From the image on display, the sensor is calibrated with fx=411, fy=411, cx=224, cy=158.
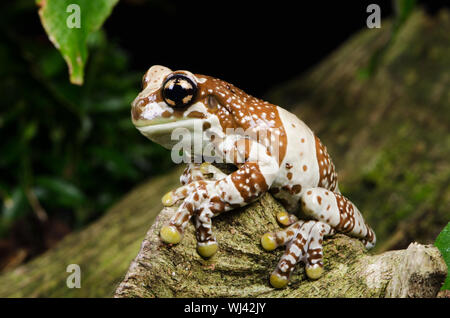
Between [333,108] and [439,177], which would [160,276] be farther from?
[333,108]

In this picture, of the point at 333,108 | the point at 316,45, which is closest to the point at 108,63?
the point at 333,108

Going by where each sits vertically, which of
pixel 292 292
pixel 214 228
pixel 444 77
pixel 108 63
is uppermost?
pixel 108 63
